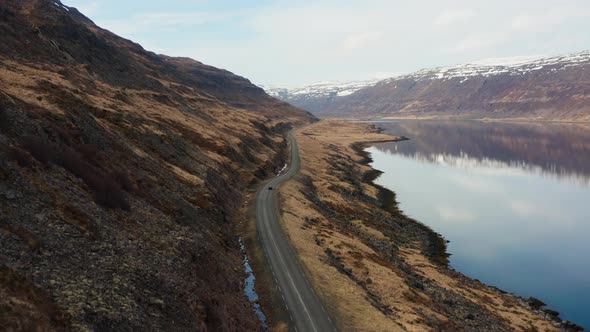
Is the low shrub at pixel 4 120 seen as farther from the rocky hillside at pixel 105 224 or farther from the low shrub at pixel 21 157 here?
the low shrub at pixel 21 157

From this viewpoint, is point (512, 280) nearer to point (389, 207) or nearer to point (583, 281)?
point (583, 281)

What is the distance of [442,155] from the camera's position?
186 metres

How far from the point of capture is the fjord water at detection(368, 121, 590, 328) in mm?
58812

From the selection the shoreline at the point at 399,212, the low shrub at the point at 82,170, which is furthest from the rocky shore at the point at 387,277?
the low shrub at the point at 82,170

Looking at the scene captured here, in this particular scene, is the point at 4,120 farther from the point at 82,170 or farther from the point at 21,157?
the point at 82,170

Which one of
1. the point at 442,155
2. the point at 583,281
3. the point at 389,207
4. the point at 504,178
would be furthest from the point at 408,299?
the point at 442,155

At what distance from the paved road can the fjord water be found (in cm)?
2909

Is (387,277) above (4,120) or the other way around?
the other way around

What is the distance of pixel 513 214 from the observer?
8969cm

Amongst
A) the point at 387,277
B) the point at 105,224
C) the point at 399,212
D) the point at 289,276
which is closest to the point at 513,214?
the point at 399,212

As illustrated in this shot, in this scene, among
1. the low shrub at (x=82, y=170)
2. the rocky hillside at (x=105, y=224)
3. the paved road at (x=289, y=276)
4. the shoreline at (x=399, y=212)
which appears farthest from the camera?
the shoreline at (x=399, y=212)

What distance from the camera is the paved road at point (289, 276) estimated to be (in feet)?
120

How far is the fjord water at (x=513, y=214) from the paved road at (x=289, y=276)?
29.1 metres

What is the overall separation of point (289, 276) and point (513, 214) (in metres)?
66.1
